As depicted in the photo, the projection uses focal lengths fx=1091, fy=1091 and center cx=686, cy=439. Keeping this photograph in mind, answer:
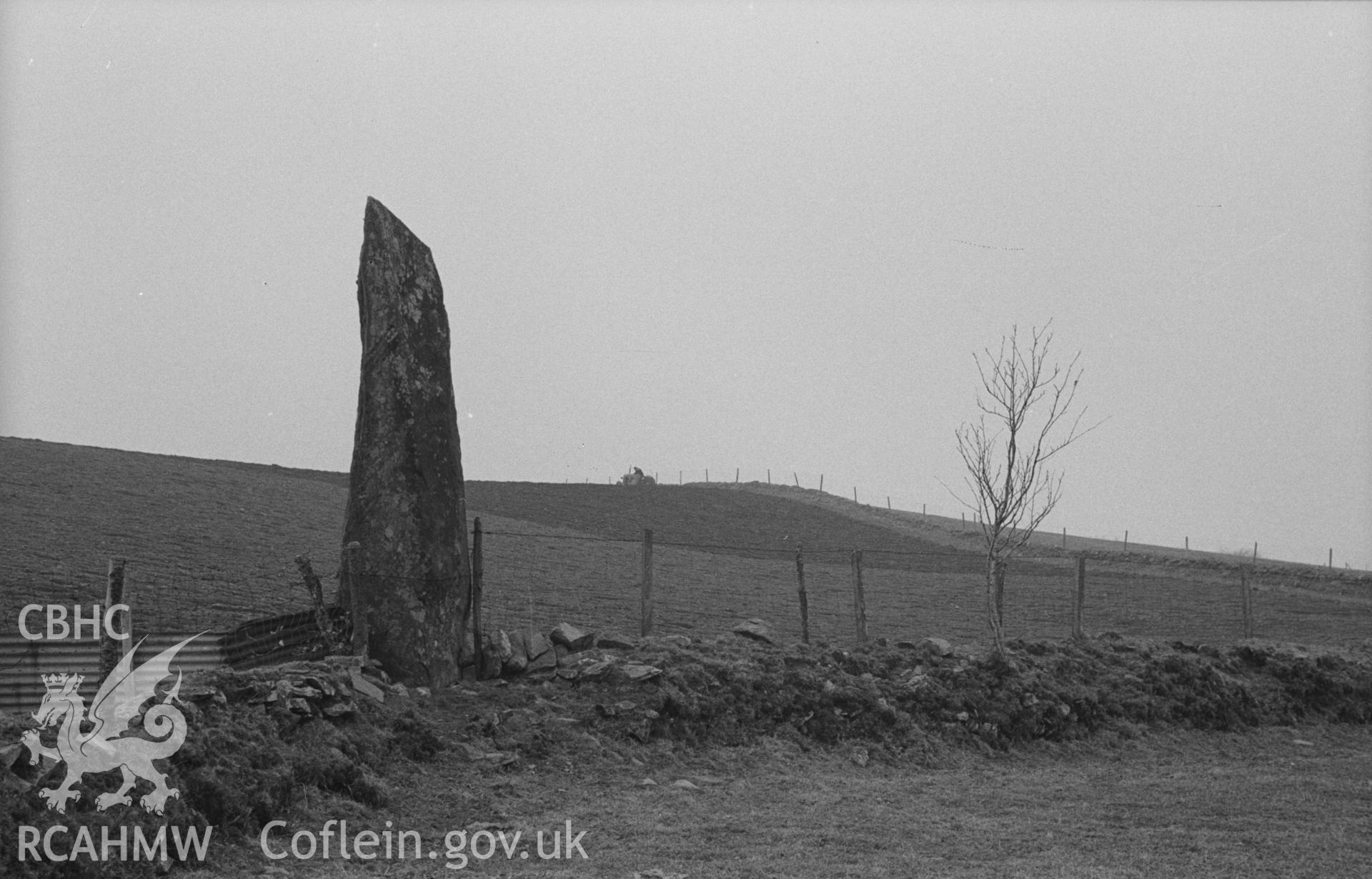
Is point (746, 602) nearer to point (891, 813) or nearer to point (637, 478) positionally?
point (891, 813)

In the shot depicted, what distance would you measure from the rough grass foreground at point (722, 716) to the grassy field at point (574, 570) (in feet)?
10.3

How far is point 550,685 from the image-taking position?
12.7 meters

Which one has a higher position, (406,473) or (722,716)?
(406,473)

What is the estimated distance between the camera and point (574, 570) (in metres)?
26.2

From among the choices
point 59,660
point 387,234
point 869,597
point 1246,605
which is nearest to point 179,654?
point 59,660

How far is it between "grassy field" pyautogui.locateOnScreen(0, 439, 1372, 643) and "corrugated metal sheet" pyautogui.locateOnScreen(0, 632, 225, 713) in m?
3.09

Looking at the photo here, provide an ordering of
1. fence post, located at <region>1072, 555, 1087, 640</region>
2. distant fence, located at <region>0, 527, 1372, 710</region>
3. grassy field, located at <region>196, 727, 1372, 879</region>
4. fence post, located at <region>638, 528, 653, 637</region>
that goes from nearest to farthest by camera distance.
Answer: grassy field, located at <region>196, 727, 1372, 879</region>, distant fence, located at <region>0, 527, 1372, 710</region>, fence post, located at <region>638, 528, 653, 637</region>, fence post, located at <region>1072, 555, 1087, 640</region>

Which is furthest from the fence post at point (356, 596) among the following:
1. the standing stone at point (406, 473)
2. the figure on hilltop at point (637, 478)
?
the figure on hilltop at point (637, 478)

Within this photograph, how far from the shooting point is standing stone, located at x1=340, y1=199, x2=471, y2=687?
12.3 m

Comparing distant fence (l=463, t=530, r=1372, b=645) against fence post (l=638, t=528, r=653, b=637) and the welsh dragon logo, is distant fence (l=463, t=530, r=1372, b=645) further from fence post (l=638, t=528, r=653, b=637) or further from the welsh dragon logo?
the welsh dragon logo

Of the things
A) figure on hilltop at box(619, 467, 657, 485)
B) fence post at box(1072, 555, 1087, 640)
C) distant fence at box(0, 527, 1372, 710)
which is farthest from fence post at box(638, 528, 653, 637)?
figure on hilltop at box(619, 467, 657, 485)

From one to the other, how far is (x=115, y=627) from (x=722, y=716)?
640cm

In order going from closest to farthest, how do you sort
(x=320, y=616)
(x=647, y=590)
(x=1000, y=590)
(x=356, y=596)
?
1. (x=320, y=616)
2. (x=356, y=596)
3. (x=647, y=590)
4. (x=1000, y=590)

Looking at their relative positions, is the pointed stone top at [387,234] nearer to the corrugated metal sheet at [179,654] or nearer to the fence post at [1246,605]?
the corrugated metal sheet at [179,654]
